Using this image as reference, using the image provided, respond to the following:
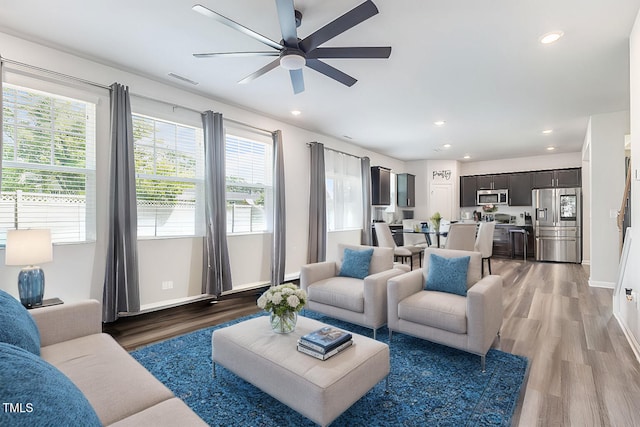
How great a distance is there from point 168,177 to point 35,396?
3.42m

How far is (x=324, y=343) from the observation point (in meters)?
1.83

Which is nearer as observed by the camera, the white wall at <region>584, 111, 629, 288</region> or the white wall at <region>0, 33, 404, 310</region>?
the white wall at <region>0, 33, 404, 310</region>

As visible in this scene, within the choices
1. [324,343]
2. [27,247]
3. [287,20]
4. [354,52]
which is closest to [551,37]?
[354,52]

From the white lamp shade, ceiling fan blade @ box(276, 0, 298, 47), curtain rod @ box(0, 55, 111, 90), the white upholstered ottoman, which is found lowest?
the white upholstered ottoman

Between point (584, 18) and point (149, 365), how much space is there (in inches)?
175

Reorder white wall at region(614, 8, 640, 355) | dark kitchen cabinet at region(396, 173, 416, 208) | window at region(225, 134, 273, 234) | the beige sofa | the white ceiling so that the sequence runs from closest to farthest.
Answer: the beige sofa < the white ceiling < white wall at region(614, 8, 640, 355) < window at region(225, 134, 273, 234) < dark kitchen cabinet at region(396, 173, 416, 208)

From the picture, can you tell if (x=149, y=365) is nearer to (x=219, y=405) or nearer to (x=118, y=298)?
(x=219, y=405)

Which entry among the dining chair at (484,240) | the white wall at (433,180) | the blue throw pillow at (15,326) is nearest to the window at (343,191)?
the dining chair at (484,240)

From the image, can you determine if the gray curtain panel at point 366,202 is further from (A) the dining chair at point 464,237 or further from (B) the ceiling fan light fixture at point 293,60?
(B) the ceiling fan light fixture at point 293,60

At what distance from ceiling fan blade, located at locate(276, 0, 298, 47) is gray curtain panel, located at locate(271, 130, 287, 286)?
8.83 feet

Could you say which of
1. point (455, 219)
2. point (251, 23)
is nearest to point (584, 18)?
point (251, 23)

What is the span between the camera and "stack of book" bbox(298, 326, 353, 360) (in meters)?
1.81

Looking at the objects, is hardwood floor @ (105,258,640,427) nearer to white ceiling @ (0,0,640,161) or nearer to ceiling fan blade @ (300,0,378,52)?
ceiling fan blade @ (300,0,378,52)

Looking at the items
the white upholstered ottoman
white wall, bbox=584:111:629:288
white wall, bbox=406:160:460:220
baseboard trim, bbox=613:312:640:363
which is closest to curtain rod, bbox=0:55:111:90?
the white upholstered ottoman
